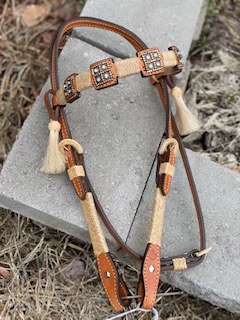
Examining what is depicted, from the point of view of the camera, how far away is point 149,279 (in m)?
1.60

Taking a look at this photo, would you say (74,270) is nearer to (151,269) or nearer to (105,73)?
(151,269)

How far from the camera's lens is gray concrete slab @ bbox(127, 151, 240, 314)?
67.5 inches

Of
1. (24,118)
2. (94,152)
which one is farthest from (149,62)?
(24,118)

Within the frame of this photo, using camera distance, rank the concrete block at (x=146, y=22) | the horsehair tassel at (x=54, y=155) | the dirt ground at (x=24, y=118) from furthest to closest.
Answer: the concrete block at (x=146, y=22)
the dirt ground at (x=24, y=118)
the horsehair tassel at (x=54, y=155)

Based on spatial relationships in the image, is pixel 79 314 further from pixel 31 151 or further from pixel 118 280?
pixel 31 151

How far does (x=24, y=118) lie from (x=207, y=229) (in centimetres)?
81

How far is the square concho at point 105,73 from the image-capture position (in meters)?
1.57

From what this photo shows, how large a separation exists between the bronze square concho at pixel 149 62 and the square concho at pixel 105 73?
0.27 ft

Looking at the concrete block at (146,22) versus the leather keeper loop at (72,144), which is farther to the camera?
the concrete block at (146,22)

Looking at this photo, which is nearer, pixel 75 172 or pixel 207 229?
pixel 75 172

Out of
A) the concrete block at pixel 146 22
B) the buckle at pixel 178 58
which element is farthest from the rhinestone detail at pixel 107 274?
the concrete block at pixel 146 22

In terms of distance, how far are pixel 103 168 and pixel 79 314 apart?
1.49ft

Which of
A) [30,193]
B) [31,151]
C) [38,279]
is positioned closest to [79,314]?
[38,279]

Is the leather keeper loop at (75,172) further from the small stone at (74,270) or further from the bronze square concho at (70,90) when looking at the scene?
the small stone at (74,270)
